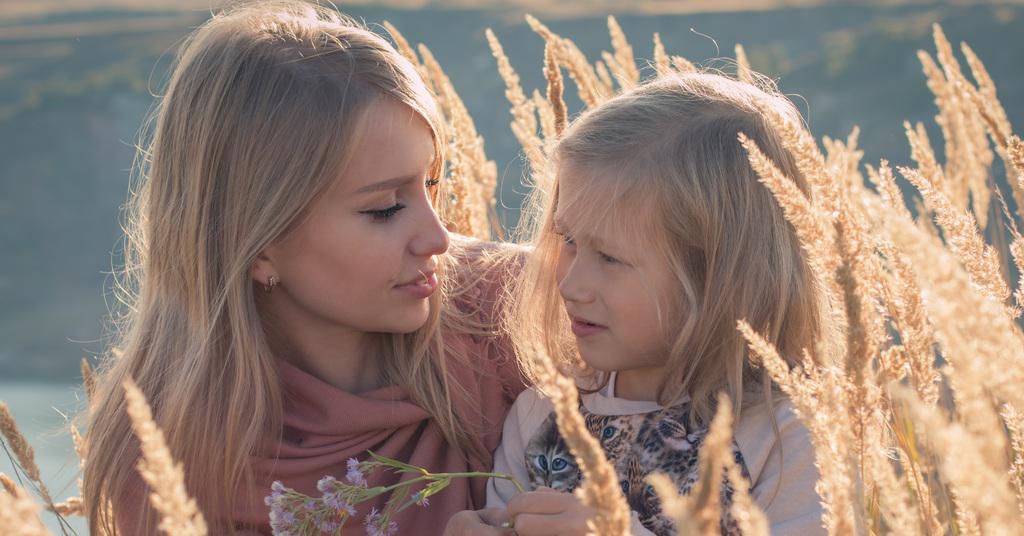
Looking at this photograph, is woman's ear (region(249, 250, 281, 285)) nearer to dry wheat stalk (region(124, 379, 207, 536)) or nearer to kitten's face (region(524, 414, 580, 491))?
kitten's face (region(524, 414, 580, 491))

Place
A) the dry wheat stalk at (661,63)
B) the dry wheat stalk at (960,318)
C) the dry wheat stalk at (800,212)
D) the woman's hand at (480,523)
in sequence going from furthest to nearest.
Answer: the dry wheat stalk at (661,63)
the woman's hand at (480,523)
the dry wheat stalk at (800,212)
the dry wheat stalk at (960,318)

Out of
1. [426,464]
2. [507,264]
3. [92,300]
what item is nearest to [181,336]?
[426,464]

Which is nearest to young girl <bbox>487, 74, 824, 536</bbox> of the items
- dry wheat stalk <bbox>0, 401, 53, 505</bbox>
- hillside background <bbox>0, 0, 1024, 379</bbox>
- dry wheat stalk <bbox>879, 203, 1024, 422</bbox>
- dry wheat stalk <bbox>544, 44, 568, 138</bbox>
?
dry wheat stalk <bbox>544, 44, 568, 138</bbox>

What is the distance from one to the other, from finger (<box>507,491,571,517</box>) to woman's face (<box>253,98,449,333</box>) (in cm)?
48

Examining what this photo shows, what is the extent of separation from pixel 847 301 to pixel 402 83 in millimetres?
1167

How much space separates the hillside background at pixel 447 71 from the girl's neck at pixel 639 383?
468cm

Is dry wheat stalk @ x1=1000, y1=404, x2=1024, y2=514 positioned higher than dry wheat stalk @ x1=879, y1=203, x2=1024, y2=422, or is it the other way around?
dry wheat stalk @ x1=879, y1=203, x2=1024, y2=422

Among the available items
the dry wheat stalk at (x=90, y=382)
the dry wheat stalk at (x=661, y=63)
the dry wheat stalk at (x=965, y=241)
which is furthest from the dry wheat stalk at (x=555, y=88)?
the dry wheat stalk at (x=965, y=241)

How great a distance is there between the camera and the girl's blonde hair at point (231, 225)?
1.78 metres

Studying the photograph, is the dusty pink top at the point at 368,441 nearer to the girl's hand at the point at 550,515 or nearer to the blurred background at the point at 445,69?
the girl's hand at the point at 550,515

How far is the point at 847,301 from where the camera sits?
871mm

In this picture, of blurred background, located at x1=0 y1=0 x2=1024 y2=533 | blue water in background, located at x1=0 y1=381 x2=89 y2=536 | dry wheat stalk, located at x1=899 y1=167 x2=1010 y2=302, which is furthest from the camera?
blurred background, located at x1=0 y1=0 x2=1024 y2=533

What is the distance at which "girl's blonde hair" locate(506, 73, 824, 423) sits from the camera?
1.66 metres

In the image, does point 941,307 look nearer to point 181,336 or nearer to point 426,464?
point 426,464
